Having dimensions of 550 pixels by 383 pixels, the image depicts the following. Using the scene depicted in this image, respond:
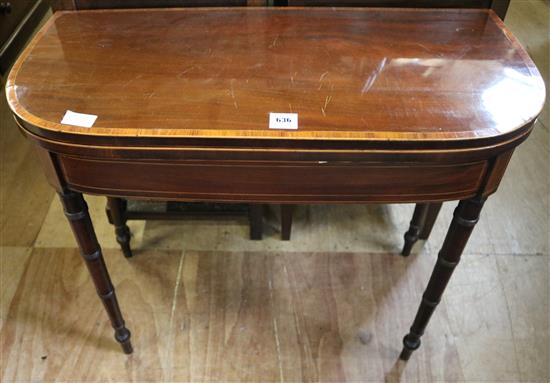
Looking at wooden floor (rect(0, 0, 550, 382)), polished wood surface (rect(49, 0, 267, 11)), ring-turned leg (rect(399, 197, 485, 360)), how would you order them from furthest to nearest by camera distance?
wooden floor (rect(0, 0, 550, 382)) → polished wood surface (rect(49, 0, 267, 11)) → ring-turned leg (rect(399, 197, 485, 360))

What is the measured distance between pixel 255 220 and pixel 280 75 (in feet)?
2.34

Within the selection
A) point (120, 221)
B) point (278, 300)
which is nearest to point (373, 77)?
point (278, 300)

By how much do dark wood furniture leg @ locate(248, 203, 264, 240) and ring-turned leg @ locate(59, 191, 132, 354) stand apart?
0.49m

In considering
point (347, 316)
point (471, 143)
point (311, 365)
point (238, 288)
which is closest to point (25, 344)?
point (238, 288)

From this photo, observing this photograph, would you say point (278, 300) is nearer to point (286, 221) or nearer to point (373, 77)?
point (286, 221)

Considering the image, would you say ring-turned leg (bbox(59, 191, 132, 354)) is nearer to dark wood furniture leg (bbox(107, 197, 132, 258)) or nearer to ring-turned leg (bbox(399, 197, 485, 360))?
dark wood furniture leg (bbox(107, 197, 132, 258))

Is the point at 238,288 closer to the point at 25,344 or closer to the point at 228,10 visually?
the point at 25,344

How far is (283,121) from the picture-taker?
0.80m

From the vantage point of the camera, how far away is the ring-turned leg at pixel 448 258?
3.08 ft

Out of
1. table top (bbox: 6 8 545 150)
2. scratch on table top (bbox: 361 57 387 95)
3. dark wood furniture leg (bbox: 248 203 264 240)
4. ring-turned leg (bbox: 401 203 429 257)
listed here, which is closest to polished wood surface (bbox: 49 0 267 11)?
table top (bbox: 6 8 545 150)

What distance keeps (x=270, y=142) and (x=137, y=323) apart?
2.82 feet

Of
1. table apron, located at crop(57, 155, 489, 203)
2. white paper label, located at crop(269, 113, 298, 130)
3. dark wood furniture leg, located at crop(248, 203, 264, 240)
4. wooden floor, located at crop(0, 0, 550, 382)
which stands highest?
white paper label, located at crop(269, 113, 298, 130)

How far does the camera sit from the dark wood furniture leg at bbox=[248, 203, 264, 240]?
152cm

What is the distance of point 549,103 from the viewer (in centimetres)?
225
